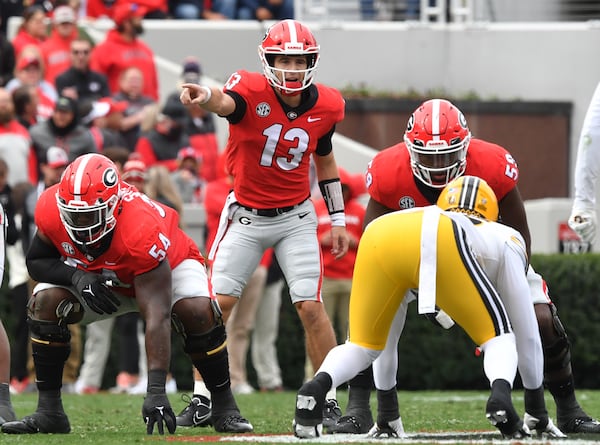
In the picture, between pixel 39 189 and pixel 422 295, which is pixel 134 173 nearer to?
pixel 39 189

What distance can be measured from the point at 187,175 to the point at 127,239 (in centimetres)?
640

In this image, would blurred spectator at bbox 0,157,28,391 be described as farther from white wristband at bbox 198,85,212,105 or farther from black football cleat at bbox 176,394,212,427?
white wristband at bbox 198,85,212,105

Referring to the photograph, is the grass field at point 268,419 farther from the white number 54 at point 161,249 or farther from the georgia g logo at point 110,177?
the georgia g logo at point 110,177

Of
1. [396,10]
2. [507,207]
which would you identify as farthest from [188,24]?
[507,207]

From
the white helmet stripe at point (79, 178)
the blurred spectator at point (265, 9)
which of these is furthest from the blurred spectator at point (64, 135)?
the white helmet stripe at point (79, 178)

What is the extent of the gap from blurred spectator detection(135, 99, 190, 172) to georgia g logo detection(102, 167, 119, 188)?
20.9ft

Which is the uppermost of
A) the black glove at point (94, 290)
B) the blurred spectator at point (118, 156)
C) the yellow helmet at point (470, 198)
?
the yellow helmet at point (470, 198)

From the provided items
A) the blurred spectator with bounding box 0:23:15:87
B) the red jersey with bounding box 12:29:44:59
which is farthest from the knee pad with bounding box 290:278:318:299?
the red jersey with bounding box 12:29:44:59

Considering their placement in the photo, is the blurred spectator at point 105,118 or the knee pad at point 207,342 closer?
the knee pad at point 207,342

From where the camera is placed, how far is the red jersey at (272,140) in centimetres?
773

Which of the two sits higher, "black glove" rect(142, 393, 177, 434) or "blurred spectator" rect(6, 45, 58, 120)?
"black glove" rect(142, 393, 177, 434)

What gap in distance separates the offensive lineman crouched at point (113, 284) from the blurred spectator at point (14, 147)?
5049 millimetres

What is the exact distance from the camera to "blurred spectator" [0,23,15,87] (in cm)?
1419

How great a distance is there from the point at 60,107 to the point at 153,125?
1.50m
